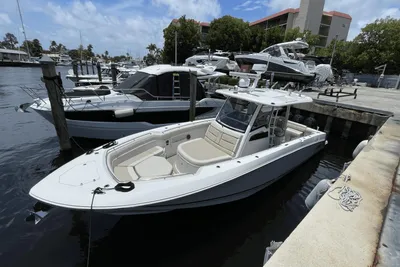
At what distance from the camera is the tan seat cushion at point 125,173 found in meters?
3.65

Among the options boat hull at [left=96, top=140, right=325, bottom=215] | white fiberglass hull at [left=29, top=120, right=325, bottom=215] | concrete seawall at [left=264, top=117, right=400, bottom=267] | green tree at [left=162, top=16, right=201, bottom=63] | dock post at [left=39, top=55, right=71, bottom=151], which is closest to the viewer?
concrete seawall at [left=264, top=117, right=400, bottom=267]

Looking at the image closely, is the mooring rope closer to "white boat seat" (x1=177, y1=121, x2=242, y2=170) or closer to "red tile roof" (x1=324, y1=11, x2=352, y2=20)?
"white boat seat" (x1=177, y1=121, x2=242, y2=170)

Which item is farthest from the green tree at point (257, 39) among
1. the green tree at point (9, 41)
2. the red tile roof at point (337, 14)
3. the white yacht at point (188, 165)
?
the green tree at point (9, 41)

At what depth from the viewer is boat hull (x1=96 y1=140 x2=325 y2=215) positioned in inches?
121

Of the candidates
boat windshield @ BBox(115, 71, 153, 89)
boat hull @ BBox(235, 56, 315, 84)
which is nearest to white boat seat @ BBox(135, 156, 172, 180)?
boat windshield @ BBox(115, 71, 153, 89)

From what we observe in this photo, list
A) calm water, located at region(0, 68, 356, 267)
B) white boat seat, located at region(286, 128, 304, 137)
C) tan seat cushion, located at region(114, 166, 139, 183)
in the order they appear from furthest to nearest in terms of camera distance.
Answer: white boat seat, located at region(286, 128, 304, 137) → tan seat cushion, located at region(114, 166, 139, 183) → calm water, located at region(0, 68, 356, 267)

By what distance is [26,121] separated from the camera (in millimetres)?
9641

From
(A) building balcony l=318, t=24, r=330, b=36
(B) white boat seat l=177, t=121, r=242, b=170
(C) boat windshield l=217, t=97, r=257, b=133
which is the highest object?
(A) building balcony l=318, t=24, r=330, b=36

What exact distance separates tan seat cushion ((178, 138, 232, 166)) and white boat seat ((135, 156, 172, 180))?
401mm

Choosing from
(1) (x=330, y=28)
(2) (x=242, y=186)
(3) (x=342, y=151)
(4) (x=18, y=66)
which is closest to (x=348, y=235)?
(2) (x=242, y=186)

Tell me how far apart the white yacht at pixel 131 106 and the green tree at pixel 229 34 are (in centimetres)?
2972

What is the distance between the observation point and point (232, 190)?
12.4 feet

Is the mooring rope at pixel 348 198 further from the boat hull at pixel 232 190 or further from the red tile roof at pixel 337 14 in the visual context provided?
the red tile roof at pixel 337 14

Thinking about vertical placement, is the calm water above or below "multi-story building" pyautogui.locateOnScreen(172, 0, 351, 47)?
below
